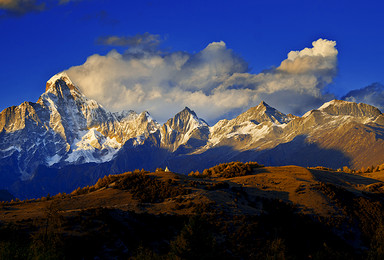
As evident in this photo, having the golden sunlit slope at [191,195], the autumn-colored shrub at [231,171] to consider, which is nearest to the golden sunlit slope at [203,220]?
the golden sunlit slope at [191,195]

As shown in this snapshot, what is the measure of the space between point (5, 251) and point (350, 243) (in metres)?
52.7

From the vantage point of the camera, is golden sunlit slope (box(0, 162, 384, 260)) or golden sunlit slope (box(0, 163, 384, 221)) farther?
golden sunlit slope (box(0, 163, 384, 221))

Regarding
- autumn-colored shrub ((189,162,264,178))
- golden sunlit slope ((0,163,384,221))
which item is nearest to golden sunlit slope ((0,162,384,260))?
golden sunlit slope ((0,163,384,221))

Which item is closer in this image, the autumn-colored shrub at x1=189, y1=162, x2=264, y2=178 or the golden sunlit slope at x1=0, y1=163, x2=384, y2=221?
the golden sunlit slope at x1=0, y1=163, x2=384, y2=221

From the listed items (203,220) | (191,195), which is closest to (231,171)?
(191,195)

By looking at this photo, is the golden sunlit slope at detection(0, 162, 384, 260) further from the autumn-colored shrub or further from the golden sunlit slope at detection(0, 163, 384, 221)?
the autumn-colored shrub

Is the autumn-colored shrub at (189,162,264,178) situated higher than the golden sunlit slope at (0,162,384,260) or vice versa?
the autumn-colored shrub at (189,162,264,178)

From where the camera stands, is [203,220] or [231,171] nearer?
[203,220]

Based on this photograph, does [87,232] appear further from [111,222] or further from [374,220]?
[374,220]

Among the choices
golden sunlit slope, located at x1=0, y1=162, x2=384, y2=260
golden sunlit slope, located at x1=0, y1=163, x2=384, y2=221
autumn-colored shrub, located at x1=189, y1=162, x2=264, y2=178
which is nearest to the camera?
golden sunlit slope, located at x1=0, y1=162, x2=384, y2=260

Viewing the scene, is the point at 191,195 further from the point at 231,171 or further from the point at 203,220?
the point at 231,171

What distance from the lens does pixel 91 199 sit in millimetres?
80250

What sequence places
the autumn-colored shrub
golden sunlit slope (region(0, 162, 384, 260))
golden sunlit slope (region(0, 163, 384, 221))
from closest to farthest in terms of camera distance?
golden sunlit slope (region(0, 162, 384, 260)), golden sunlit slope (region(0, 163, 384, 221)), the autumn-colored shrub

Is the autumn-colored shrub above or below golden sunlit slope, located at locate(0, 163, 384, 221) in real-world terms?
above
